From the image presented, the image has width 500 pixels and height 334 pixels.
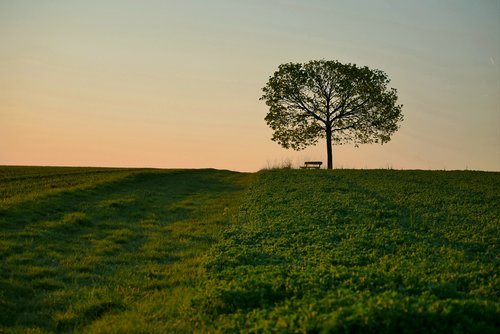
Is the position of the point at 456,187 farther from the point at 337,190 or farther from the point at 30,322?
the point at 30,322

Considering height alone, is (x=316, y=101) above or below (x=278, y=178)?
above

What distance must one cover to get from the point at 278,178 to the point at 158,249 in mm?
24025

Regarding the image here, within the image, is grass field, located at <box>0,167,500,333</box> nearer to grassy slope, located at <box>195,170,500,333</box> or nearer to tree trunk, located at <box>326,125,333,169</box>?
grassy slope, located at <box>195,170,500,333</box>

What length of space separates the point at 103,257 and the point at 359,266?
914 centimetres

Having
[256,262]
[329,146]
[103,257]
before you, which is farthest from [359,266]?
[329,146]

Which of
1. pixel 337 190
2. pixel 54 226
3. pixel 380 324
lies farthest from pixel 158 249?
pixel 337 190

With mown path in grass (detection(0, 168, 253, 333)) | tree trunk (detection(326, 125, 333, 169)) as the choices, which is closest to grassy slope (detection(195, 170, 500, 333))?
mown path in grass (detection(0, 168, 253, 333))

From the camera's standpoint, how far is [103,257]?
17859 millimetres

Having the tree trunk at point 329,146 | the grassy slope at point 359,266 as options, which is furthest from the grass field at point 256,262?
the tree trunk at point 329,146

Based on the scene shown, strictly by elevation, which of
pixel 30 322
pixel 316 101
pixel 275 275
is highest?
pixel 316 101

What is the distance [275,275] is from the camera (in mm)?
12945

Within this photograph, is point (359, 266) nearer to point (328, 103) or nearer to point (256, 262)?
point (256, 262)

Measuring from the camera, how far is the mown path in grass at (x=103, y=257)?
12078mm

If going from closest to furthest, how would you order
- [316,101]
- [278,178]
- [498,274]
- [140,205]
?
1. [498,274]
2. [140,205]
3. [278,178]
4. [316,101]
